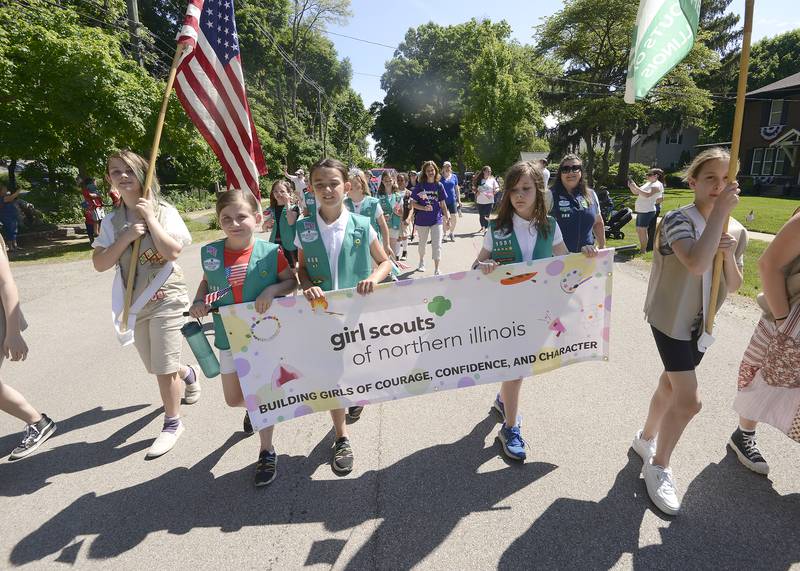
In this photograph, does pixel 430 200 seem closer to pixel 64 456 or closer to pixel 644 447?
pixel 644 447

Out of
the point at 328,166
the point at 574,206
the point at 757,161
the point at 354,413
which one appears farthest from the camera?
the point at 757,161

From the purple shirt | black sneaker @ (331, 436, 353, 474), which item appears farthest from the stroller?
black sneaker @ (331, 436, 353, 474)

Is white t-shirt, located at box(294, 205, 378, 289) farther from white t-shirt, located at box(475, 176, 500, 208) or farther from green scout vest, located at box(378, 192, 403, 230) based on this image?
white t-shirt, located at box(475, 176, 500, 208)

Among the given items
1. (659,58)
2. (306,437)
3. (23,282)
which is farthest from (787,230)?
(23,282)

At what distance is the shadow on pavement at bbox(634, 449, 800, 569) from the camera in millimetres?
2262

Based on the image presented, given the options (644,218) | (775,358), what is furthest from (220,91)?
(644,218)

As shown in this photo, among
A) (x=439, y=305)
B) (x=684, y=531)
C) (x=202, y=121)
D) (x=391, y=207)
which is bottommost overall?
(x=684, y=531)

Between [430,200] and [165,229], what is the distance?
5.69 m

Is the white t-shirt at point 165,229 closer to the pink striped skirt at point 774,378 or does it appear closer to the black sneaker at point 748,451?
the pink striped skirt at point 774,378

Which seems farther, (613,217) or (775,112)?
(775,112)

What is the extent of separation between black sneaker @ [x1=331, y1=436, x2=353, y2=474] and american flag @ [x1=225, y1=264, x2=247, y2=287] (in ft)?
4.36

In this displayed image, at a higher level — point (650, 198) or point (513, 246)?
point (513, 246)

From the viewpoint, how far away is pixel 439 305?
292 cm

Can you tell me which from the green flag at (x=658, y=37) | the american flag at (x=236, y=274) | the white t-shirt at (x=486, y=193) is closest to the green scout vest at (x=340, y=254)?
the american flag at (x=236, y=274)
